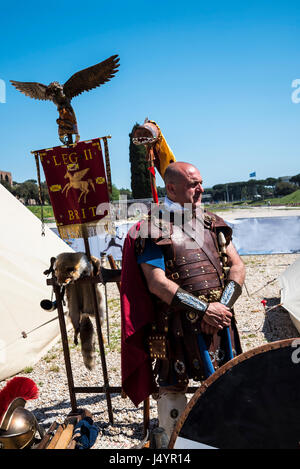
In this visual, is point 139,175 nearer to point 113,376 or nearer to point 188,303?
point 113,376

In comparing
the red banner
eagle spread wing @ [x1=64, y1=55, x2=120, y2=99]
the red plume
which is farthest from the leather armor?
eagle spread wing @ [x1=64, y1=55, x2=120, y2=99]

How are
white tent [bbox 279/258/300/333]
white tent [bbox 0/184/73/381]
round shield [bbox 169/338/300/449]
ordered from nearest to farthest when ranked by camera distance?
round shield [bbox 169/338/300/449]
white tent [bbox 0/184/73/381]
white tent [bbox 279/258/300/333]

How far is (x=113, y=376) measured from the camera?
15.5ft

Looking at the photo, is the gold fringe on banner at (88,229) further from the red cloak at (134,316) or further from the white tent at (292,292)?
the white tent at (292,292)

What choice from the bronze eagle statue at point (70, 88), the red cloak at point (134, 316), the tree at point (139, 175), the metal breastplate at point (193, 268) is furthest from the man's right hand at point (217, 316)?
the tree at point (139, 175)

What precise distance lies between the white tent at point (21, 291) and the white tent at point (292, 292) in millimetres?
3609

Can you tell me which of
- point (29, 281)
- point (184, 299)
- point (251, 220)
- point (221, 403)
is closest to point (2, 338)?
point (29, 281)

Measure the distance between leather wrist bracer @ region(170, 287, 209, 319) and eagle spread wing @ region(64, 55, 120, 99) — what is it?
194 centimetres

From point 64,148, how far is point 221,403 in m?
2.44

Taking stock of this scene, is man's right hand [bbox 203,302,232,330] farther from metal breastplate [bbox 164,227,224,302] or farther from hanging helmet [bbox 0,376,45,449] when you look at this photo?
hanging helmet [bbox 0,376,45,449]

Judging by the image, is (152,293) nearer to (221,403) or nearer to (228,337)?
(228,337)

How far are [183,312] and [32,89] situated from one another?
229 cm

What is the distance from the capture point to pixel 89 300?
351cm

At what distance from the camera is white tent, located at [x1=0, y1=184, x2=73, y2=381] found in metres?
4.98
